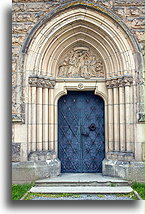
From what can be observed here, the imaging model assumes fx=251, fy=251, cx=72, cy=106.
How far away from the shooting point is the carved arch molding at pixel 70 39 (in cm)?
532

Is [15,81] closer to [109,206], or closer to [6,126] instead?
[6,126]

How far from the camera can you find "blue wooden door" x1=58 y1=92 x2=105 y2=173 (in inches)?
233

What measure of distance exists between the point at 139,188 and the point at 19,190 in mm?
2361

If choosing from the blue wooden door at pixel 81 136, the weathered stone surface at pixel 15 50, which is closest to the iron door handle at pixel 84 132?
the blue wooden door at pixel 81 136

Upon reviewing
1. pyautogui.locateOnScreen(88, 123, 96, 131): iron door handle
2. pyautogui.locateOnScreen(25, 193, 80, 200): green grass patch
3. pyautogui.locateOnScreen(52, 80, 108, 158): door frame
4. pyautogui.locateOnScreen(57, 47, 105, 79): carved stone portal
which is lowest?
pyautogui.locateOnScreen(25, 193, 80, 200): green grass patch

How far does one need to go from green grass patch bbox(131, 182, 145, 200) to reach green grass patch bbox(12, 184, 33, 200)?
209cm

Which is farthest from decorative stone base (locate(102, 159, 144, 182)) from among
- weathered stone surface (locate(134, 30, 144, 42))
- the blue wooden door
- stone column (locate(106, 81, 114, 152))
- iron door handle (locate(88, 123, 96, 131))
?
weathered stone surface (locate(134, 30, 144, 42))

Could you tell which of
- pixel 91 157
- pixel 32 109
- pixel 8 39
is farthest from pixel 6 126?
pixel 91 157

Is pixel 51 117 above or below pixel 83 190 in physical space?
above

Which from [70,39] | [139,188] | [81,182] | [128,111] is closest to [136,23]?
[70,39]

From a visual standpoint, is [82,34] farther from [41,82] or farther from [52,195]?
[52,195]

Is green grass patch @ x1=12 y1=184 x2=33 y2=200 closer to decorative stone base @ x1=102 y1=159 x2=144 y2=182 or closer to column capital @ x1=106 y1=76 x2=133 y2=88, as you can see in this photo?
decorative stone base @ x1=102 y1=159 x2=144 y2=182

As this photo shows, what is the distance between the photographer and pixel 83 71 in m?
5.87

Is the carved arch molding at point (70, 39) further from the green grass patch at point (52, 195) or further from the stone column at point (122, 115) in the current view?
the green grass patch at point (52, 195)
